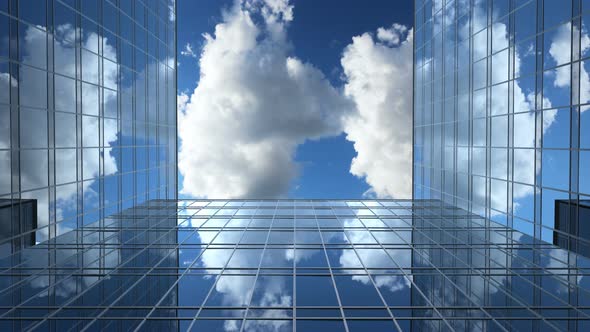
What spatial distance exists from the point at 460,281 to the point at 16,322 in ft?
47.3

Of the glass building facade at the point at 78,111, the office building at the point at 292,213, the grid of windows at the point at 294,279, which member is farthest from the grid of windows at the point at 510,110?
the glass building facade at the point at 78,111

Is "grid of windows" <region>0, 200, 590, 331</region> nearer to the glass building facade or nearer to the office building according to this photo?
the office building

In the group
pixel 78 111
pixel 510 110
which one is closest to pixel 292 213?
pixel 78 111

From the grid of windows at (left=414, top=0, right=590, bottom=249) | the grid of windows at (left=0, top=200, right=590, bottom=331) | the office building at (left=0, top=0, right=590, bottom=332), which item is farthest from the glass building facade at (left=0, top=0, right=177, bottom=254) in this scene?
the grid of windows at (left=414, top=0, right=590, bottom=249)

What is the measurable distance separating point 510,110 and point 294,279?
1609 centimetres

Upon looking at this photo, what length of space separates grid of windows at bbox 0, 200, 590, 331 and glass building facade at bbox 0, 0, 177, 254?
77.9 inches

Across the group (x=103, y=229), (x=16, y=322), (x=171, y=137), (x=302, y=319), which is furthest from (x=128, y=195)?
(x=302, y=319)

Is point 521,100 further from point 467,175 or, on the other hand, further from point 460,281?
point 460,281

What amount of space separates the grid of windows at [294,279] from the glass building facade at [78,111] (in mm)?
1980

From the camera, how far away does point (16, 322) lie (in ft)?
43.5

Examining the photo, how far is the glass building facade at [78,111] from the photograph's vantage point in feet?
65.7

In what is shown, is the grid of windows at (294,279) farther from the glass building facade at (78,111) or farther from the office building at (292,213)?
the glass building facade at (78,111)

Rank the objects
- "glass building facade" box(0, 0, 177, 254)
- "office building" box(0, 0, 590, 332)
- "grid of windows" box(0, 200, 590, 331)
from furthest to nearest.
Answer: "glass building facade" box(0, 0, 177, 254) < "office building" box(0, 0, 590, 332) < "grid of windows" box(0, 200, 590, 331)

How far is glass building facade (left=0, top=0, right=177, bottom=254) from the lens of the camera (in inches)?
788
